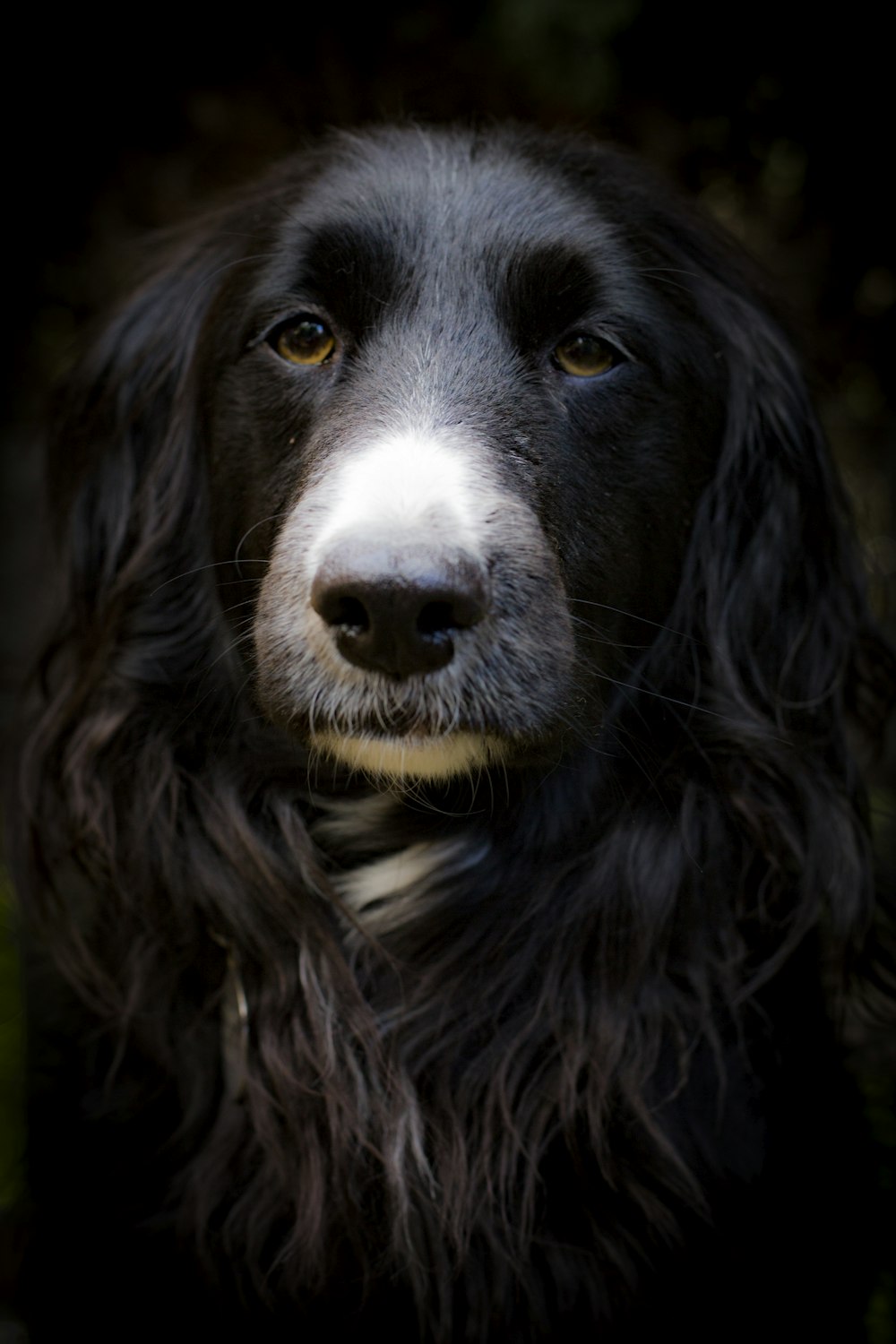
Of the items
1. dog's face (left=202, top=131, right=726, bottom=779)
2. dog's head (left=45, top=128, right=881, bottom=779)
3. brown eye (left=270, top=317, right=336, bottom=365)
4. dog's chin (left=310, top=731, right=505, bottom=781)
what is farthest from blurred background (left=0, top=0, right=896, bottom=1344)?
dog's chin (left=310, top=731, right=505, bottom=781)

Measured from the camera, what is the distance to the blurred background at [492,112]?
9.60ft

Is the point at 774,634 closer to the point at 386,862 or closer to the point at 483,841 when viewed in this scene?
the point at 483,841

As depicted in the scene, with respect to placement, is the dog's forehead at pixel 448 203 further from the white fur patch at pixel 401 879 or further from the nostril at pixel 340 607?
the white fur patch at pixel 401 879

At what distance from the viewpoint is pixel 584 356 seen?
1906 mm

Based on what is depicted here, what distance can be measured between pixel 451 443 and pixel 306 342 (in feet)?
1.46

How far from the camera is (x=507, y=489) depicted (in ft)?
5.33

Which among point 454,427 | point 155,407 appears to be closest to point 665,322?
point 454,427

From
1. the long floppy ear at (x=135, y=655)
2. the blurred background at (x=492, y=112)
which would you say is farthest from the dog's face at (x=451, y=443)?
the blurred background at (x=492, y=112)

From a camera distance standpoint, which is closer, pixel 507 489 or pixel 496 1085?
pixel 507 489

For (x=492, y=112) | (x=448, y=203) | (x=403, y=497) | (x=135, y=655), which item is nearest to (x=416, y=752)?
(x=403, y=497)

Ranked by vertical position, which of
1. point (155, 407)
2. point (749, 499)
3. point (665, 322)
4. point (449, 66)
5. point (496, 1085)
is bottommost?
point (496, 1085)

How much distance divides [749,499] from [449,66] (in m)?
1.66

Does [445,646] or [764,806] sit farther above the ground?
[445,646]

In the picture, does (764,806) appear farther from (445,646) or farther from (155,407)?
(155,407)
